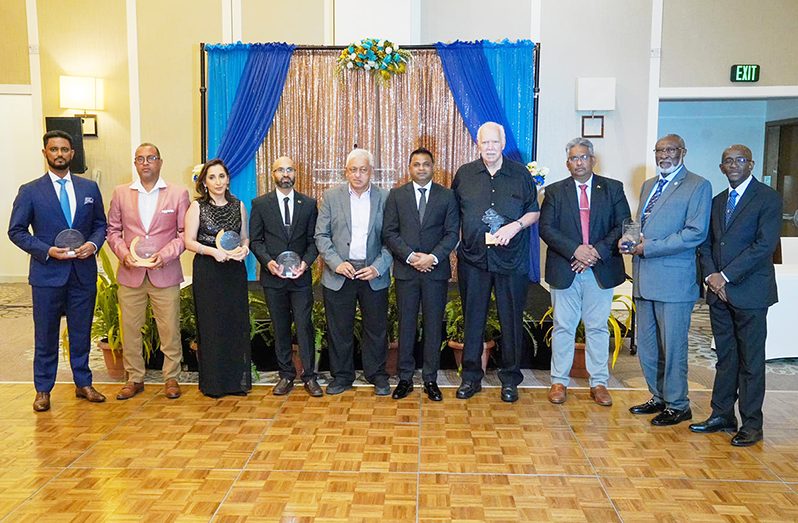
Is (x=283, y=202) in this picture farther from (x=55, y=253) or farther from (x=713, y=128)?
(x=713, y=128)

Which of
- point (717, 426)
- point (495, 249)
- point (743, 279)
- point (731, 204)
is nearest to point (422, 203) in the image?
point (495, 249)

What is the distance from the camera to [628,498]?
299cm

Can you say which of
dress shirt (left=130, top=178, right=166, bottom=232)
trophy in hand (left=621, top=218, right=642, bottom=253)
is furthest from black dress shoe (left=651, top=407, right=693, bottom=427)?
dress shirt (left=130, top=178, right=166, bottom=232)

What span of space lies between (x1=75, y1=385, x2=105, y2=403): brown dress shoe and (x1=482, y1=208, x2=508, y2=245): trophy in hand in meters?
2.54

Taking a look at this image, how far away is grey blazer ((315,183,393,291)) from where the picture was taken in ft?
14.1

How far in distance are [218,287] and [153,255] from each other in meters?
0.43

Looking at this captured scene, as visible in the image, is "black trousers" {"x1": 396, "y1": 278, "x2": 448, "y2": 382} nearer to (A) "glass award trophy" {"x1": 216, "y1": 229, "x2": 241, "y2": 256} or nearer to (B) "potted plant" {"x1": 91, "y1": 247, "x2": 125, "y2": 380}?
(A) "glass award trophy" {"x1": 216, "y1": 229, "x2": 241, "y2": 256}

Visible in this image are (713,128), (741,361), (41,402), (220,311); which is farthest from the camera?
(713,128)

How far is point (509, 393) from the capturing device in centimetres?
430

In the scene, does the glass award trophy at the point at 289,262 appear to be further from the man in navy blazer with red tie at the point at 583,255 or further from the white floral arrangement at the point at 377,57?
the white floral arrangement at the point at 377,57

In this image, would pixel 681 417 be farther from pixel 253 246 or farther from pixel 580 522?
pixel 253 246

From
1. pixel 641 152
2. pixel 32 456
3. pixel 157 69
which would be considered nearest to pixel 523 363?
pixel 32 456

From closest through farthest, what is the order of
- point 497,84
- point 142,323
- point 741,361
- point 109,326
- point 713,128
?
point 741,361
point 142,323
point 109,326
point 497,84
point 713,128

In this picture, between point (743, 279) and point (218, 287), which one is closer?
point (743, 279)
